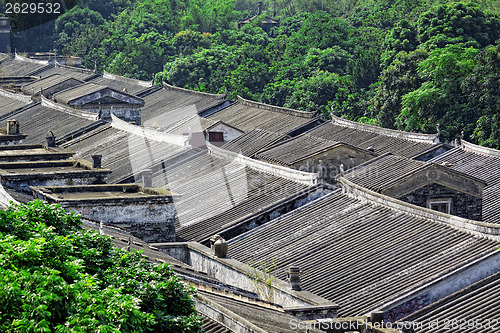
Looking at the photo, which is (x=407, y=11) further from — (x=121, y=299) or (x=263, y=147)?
(x=121, y=299)

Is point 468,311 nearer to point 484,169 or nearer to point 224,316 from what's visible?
point 224,316

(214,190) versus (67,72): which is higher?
(214,190)

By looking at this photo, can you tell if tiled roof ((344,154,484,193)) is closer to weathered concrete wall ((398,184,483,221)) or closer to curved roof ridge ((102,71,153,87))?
weathered concrete wall ((398,184,483,221))

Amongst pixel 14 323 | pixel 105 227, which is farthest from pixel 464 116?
pixel 14 323

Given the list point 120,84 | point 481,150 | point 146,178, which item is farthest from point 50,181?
point 120,84

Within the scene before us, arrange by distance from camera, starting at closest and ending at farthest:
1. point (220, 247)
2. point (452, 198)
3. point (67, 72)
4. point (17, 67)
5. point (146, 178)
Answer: point (220, 247) → point (452, 198) → point (146, 178) → point (67, 72) → point (17, 67)

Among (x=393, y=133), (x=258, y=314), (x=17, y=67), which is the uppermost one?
(x=258, y=314)
